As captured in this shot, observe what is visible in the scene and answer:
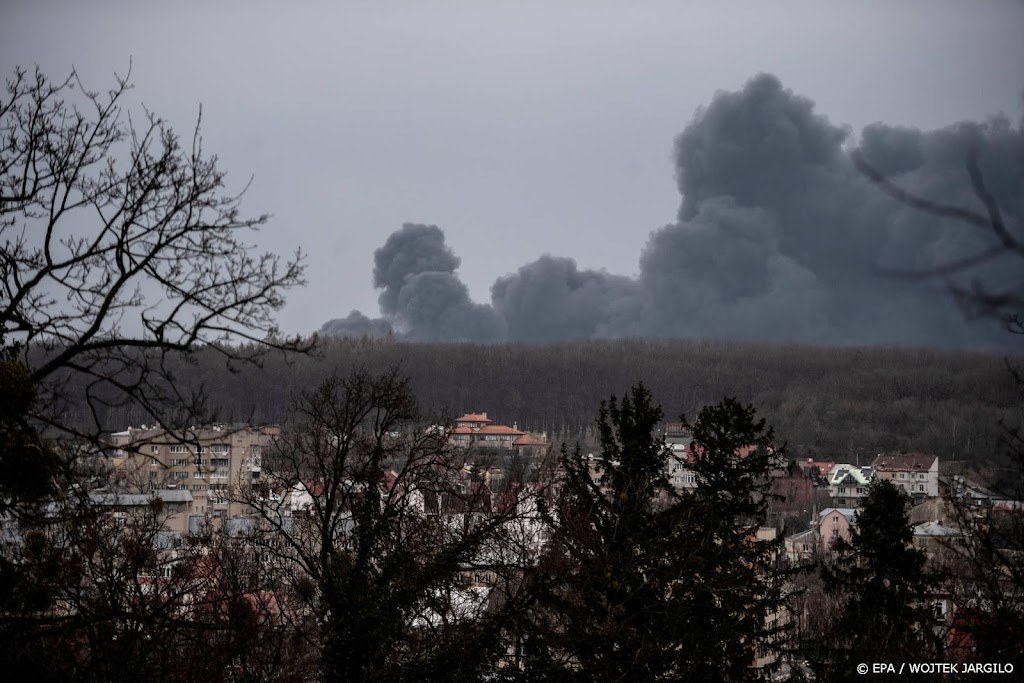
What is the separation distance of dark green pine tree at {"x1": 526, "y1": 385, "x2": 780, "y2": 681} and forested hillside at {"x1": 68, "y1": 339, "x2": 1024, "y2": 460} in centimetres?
9234

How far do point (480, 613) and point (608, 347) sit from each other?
143 meters

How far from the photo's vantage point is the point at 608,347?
15575 cm

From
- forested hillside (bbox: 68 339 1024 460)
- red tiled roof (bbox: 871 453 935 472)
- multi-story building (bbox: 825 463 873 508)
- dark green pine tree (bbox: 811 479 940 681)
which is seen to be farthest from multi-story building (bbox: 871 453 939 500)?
dark green pine tree (bbox: 811 479 940 681)

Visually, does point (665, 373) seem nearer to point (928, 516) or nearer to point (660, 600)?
point (928, 516)

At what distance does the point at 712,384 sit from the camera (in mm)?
140000

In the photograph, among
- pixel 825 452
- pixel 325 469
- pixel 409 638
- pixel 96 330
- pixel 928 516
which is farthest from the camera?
pixel 825 452

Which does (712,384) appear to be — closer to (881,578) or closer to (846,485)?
(846,485)

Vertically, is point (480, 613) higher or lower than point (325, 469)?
lower

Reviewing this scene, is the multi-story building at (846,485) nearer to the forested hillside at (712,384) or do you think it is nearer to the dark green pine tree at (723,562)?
the forested hillside at (712,384)

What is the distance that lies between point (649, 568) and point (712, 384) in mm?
126954

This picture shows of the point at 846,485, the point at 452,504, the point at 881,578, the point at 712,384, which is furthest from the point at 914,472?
the point at 452,504

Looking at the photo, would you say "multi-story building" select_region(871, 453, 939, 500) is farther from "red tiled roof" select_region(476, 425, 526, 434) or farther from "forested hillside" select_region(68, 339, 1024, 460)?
"red tiled roof" select_region(476, 425, 526, 434)

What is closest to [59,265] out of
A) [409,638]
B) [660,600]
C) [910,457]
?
[409,638]

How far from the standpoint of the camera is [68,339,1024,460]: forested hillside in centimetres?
11838
